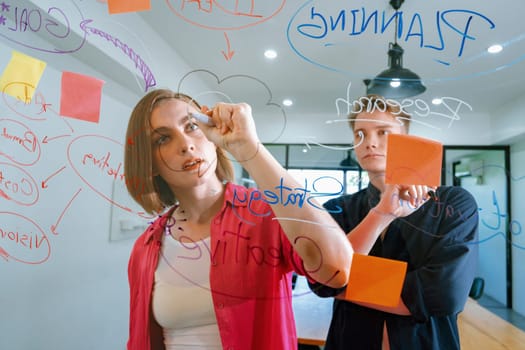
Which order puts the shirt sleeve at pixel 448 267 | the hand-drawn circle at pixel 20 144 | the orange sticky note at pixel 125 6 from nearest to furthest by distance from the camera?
the shirt sleeve at pixel 448 267
the orange sticky note at pixel 125 6
the hand-drawn circle at pixel 20 144

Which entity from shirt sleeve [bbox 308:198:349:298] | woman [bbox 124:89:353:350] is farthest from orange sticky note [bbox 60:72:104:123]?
shirt sleeve [bbox 308:198:349:298]

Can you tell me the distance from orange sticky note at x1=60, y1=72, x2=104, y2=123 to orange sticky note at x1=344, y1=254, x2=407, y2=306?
0.49 meters

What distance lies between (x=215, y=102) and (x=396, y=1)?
274 millimetres

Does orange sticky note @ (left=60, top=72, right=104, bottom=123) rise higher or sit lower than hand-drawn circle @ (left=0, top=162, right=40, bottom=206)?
higher

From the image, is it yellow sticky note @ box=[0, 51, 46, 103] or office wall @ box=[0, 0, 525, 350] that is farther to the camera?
yellow sticky note @ box=[0, 51, 46, 103]

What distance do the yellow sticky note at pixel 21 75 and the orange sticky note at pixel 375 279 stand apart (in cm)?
63

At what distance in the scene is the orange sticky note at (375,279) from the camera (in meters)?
0.37

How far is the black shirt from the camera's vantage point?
349 millimetres

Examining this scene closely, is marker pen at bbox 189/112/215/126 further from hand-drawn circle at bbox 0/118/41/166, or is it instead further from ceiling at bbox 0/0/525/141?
hand-drawn circle at bbox 0/118/41/166

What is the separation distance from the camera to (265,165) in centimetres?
36

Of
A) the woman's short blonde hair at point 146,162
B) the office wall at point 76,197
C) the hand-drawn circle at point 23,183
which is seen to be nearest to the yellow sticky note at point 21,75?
the office wall at point 76,197

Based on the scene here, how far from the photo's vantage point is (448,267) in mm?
347

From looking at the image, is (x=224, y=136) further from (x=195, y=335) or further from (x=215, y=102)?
(x=195, y=335)

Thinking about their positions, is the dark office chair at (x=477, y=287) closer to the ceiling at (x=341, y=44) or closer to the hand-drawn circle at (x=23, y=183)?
the ceiling at (x=341, y=44)
